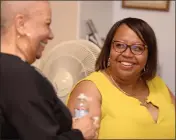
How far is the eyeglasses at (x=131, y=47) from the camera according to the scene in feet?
6.07

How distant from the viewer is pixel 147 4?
282 cm

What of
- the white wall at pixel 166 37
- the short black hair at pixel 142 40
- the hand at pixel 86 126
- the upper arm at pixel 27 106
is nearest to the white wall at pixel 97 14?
the white wall at pixel 166 37

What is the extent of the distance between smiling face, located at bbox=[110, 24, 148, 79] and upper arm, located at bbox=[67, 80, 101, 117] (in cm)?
17

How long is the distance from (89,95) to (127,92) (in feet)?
0.86

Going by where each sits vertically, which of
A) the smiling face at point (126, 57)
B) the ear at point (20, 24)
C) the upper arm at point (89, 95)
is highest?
the ear at point (20, 24)

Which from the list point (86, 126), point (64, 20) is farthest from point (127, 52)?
point (64, 20)

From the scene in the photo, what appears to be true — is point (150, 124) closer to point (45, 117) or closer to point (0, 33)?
point (45, 117)

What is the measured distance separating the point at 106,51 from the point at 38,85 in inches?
37.1

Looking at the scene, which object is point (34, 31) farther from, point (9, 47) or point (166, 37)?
point (166, 37)

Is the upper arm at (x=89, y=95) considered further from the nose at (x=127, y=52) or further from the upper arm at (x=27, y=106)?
the upper arm at (x=27, y=106)

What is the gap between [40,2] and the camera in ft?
3.66

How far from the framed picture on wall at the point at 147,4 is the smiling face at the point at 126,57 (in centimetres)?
93

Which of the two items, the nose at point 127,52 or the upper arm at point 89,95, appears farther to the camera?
the nose at point 127,52

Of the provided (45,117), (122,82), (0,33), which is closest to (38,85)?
(45,117)
